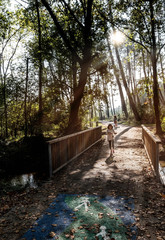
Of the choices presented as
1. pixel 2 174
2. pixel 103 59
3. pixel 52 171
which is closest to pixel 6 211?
pixel 52 171

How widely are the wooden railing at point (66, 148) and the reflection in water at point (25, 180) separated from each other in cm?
79

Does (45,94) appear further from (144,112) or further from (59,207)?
(144,112)

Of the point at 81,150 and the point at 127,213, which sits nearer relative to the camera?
Answer: the point at 127,213

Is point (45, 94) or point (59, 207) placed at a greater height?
point (45, 94)

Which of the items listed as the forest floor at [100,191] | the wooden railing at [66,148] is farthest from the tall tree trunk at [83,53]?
the forest floor at [100,191]

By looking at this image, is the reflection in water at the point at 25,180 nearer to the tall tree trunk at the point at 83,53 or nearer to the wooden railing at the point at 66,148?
the wooden railing at the point at 66,148

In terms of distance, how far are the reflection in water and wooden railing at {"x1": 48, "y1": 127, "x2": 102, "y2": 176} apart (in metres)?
0.79

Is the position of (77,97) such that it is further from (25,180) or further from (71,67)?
(25,180)

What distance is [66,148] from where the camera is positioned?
869cm

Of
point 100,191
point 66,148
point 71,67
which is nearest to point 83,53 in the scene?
point 71,67

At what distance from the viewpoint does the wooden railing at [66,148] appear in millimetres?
7268

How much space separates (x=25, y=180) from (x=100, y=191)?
10.8ft

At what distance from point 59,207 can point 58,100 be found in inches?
430

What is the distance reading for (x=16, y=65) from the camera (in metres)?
13.2
